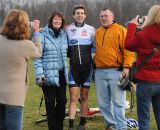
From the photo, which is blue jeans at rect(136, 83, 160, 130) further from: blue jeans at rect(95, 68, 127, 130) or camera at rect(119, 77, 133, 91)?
blue jeans at rect(95, 68, 127, 130)

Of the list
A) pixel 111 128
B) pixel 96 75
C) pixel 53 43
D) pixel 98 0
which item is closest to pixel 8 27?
pixel 53 43

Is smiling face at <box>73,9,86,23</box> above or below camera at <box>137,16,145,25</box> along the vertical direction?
above

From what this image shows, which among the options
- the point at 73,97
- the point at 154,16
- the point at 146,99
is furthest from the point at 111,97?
the point at 154,16

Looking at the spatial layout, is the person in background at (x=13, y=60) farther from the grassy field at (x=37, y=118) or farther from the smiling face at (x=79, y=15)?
the grassy field at (x=37, y=118)

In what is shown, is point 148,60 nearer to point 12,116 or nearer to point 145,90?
point 145,90

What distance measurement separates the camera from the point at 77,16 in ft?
22.5

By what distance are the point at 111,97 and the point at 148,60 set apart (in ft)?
4.94

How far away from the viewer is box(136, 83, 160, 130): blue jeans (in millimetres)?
5465

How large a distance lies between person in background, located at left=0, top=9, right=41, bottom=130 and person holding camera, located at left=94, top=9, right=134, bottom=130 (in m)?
1.83

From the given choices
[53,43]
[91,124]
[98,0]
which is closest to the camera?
[53,43]

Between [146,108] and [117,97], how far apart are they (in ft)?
3.86

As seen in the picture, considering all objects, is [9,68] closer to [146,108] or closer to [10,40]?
[10,40]

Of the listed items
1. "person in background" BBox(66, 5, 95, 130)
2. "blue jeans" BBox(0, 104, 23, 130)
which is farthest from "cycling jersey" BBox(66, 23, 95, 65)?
"blue jeans" BBox(0, 104, 23, 130)

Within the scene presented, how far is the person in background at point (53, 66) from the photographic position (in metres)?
6.54
